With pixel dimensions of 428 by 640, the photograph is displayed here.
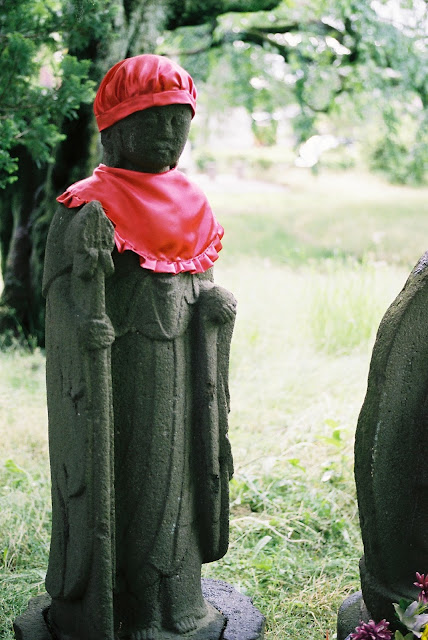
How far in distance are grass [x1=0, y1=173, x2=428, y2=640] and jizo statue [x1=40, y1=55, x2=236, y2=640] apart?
2.71 ft

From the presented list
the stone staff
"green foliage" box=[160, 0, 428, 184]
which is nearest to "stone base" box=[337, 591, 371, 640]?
the stone staff

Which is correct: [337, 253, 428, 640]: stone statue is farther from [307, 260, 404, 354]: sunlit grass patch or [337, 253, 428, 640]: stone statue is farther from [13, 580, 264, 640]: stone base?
[307, 260, 404, 354]: sunlit grass patch

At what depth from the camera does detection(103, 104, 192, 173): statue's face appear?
237 cm

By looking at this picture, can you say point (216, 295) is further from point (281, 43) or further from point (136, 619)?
point (281, 43)

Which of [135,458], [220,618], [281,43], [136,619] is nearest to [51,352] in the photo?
[135,458]

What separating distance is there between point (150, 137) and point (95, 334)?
605mm

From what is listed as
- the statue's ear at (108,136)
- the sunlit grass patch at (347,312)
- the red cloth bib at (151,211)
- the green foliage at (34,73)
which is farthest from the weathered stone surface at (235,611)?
the sunlit grass patch at (347,312)

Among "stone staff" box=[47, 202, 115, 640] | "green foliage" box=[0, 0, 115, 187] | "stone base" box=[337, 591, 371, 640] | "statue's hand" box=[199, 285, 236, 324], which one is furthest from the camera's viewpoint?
"green foliage" box=[0, 0, 115, 187]

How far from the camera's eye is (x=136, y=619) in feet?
8.32

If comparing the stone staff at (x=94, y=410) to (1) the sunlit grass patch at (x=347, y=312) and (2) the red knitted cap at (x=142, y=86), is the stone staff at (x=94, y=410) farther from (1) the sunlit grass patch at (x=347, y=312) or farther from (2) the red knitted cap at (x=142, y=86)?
(1) the sunlit grass patch at (x=347, y=312)

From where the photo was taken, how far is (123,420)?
2459 millimetres

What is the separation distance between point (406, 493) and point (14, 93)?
10.2ft

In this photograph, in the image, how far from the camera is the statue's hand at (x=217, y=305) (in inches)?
99.0

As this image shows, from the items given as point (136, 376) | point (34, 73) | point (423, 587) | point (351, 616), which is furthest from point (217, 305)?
point (34, 73)
